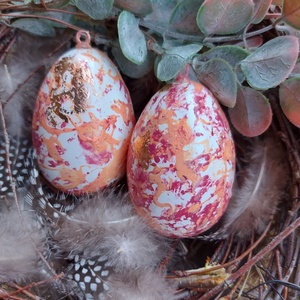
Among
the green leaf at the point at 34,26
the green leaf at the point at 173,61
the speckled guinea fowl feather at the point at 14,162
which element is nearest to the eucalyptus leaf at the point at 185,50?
the green leaf at the point at 173,61

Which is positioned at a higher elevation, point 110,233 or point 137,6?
point 137,6

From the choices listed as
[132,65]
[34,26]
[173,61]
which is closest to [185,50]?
[173,61]

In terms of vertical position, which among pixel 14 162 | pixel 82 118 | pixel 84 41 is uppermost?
pixel 84 41

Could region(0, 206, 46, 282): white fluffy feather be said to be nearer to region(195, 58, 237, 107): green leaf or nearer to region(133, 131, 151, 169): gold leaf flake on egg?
region(133, 131, 151, 169): gold leaf flake on egg

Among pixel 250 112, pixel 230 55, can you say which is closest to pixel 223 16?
pixel 230 55

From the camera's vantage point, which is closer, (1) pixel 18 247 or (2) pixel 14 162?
(1) pixel 18 247

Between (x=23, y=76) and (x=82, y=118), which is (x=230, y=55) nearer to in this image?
(x=82, y=118)
